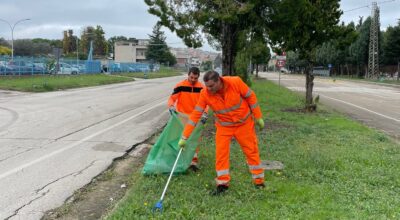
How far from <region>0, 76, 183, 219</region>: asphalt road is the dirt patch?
0.46 feet

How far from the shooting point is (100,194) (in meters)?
6.25

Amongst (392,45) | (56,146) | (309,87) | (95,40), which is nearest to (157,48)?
(95,40)

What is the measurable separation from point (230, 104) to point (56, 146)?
4.86 m

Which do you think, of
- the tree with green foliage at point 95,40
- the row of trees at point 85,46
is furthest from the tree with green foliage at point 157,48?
the tree with green foliage at point 95,40

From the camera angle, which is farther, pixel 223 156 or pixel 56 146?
pixel 56 146

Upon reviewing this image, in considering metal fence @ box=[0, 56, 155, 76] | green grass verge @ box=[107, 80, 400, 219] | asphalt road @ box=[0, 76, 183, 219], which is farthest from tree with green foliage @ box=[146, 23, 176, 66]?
green grass verge @ box=[107, 80, 400, 219]

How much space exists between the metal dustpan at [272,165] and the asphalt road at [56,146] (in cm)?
269

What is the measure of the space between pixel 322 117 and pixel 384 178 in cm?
858

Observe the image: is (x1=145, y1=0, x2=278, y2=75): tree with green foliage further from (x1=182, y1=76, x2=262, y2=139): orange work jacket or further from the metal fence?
the metal fence

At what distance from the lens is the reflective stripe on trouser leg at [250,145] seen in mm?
6004

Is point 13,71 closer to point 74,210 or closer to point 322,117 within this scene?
point 322,117

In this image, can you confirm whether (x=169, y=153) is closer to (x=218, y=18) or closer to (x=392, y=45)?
(x=218, y=18)

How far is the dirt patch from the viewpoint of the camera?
213 inches

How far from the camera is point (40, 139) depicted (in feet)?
33.0
